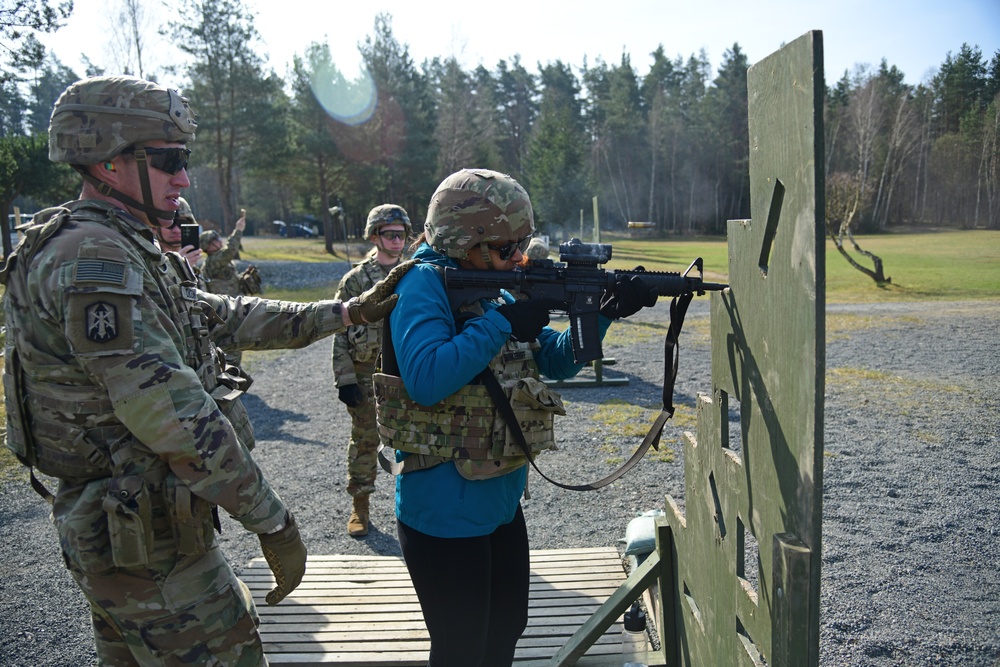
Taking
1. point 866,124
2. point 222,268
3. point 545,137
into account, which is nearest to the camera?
point 222,268

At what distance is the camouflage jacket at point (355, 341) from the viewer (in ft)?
17.1

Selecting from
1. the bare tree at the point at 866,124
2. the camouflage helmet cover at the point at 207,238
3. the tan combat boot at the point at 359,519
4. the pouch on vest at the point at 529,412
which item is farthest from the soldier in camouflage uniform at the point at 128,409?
the bare tree at the point at 866,124

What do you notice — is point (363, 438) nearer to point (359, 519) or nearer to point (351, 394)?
point (351, 394)

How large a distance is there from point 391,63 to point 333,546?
3642 centimetres

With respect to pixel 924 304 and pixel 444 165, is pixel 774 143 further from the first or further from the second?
pixel 444 165

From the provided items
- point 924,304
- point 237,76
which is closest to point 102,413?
point 924,304

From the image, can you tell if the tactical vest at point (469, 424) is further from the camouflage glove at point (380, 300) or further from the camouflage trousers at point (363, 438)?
the camouflage trousers at point (363, 438)

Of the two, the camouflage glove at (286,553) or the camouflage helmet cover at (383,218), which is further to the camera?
the camouflage helmet cover at (383,218)

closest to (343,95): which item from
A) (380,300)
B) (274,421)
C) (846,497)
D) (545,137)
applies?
(545,137)

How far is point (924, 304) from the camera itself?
13992mm

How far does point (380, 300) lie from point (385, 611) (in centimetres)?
206

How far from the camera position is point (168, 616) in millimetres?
2162

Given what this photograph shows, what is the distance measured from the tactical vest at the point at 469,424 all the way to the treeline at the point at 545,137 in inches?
208

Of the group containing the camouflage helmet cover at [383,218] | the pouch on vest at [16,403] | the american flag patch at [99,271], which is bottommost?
the pouch on vest at [16,403]
